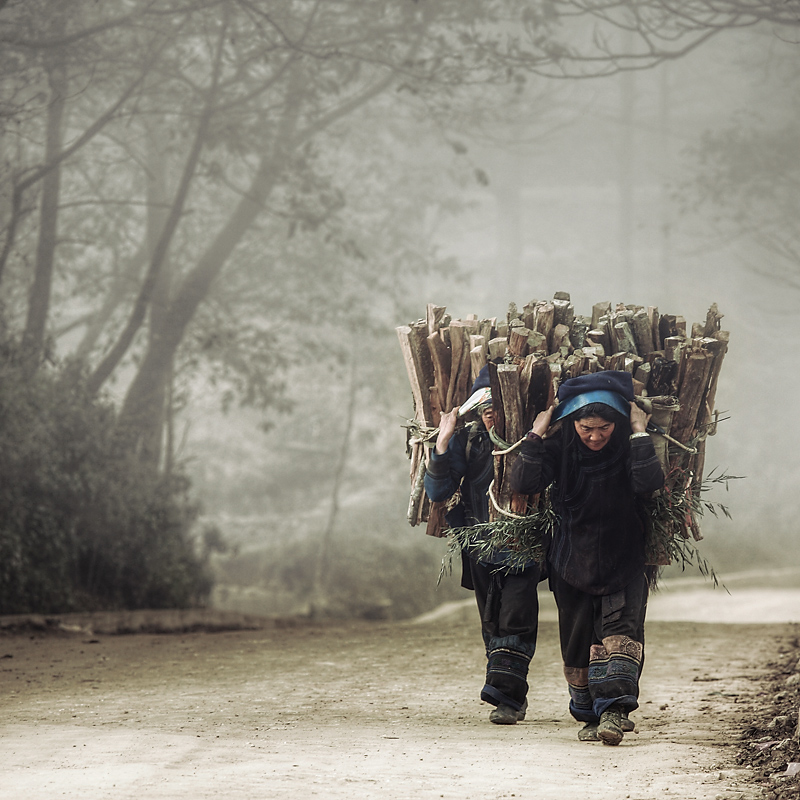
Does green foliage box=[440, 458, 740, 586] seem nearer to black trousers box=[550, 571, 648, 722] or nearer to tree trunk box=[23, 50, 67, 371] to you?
black trousers box=[550, 571, 648, 722]

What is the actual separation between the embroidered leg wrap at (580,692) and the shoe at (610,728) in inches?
15.3

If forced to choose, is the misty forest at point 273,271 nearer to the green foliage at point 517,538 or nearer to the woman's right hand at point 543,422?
the green foliage at point 517,538

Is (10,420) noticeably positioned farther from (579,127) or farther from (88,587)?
(579,127)

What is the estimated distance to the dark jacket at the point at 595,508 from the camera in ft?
17.5

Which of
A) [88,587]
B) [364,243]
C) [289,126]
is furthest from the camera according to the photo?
[364,243]

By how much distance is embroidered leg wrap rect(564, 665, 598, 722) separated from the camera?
5594 mm

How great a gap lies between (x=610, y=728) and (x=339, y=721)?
1.72 metres

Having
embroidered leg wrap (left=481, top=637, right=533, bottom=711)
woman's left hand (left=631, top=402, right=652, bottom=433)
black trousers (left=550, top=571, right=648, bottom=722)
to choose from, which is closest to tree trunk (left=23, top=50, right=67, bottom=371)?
embroidered leg wrap (left=481, top=637, right=533, bottom=711)

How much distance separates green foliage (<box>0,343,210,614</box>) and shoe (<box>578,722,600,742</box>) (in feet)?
23.5

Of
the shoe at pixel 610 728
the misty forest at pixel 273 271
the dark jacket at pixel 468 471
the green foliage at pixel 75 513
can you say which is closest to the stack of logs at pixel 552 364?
the dark jacket at pixel 468 471

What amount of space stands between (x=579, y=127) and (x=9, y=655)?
122ft

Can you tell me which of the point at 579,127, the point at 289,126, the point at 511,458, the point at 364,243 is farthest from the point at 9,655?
the point at 579,127

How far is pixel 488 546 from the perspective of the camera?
564 centimetres

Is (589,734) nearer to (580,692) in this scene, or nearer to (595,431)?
(580,692)
